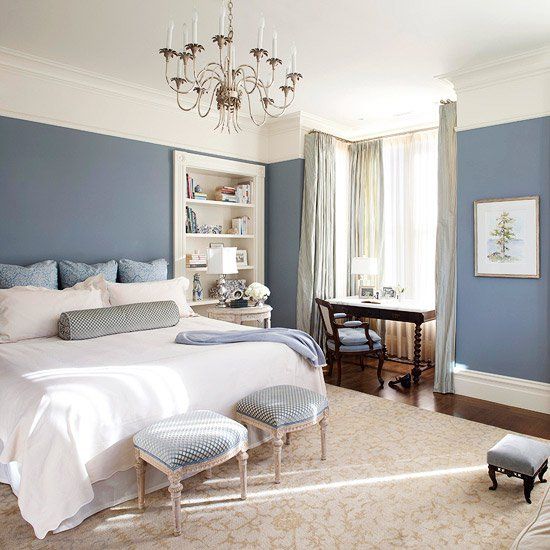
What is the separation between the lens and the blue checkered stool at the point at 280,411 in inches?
106

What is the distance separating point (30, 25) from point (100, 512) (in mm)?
3246

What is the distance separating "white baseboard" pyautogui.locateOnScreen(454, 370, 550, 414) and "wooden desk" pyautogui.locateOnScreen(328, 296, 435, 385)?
557 mm

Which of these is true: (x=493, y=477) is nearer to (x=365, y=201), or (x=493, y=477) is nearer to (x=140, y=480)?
(x=140, y=480)

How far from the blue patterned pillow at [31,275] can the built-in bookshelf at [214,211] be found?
4.41 feet

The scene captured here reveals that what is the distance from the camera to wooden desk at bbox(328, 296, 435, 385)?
4.76m

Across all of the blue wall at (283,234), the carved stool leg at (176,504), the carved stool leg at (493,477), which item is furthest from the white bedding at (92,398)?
the blue wall at (283,234)

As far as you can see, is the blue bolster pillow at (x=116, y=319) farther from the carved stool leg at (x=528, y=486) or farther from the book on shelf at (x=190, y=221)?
the carved stool leg at (x=528, y=486)

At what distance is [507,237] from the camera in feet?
13.3

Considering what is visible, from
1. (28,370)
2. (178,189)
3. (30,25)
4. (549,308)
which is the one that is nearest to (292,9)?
(30,25)

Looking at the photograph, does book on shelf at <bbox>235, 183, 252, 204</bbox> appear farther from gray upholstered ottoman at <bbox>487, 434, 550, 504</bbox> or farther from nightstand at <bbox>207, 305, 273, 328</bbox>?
gray upholstered ottoman at <bbox>487, 434, 550, 504</bbox>

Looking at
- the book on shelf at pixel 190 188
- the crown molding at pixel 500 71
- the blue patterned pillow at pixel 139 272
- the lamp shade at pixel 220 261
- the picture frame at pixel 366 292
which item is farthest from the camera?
the picture frame at pixel 366 292

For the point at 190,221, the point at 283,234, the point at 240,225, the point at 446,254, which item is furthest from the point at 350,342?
the point at 190,221

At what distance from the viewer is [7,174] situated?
383 centimetres

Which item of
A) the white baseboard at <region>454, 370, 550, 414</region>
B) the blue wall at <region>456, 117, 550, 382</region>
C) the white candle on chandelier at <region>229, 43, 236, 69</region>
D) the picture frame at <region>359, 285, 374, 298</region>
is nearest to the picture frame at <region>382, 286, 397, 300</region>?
the picture frame at <region>359, 285, 374, 298</region>
